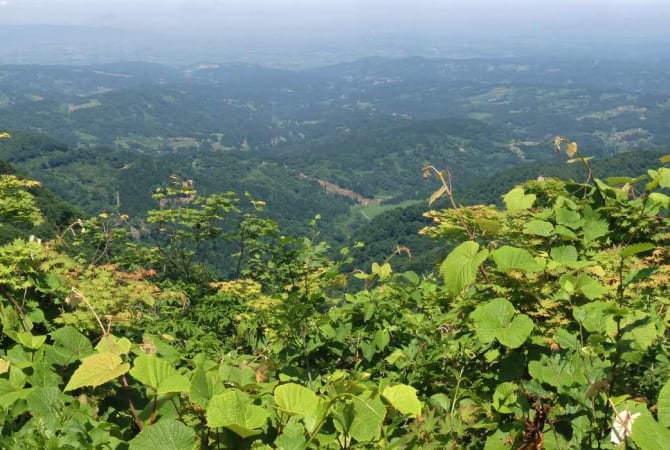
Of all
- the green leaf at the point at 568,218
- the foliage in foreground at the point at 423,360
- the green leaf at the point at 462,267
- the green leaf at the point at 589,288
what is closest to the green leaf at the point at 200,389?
the foliage in foreground at the point at 423,360

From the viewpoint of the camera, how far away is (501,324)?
5.29ft

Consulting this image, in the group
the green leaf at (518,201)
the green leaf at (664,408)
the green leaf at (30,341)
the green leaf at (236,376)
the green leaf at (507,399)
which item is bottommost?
the green leaf at (507,399)

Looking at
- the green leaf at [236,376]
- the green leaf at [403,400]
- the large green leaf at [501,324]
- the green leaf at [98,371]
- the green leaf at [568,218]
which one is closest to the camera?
the green leaf at [98,371]

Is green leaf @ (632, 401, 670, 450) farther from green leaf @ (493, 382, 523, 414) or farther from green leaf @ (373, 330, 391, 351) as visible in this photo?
green leaf @ (373, 330, 391, 351)

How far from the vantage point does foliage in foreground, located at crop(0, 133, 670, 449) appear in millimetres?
1256

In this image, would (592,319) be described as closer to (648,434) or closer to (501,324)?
(501,324)

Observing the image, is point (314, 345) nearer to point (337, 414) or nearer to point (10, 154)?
point (337, 414)

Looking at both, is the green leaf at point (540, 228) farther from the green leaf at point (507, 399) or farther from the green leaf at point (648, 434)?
the green leaf at point (648, 434)

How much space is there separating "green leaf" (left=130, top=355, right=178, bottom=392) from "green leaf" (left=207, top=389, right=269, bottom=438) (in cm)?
22

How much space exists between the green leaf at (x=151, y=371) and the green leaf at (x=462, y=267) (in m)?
0.94

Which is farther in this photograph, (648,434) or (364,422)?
(364,422)

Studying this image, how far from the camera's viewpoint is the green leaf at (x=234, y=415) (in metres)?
1.11

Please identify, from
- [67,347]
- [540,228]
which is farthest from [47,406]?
[540,228]

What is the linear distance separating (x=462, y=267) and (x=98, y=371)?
118 cm
